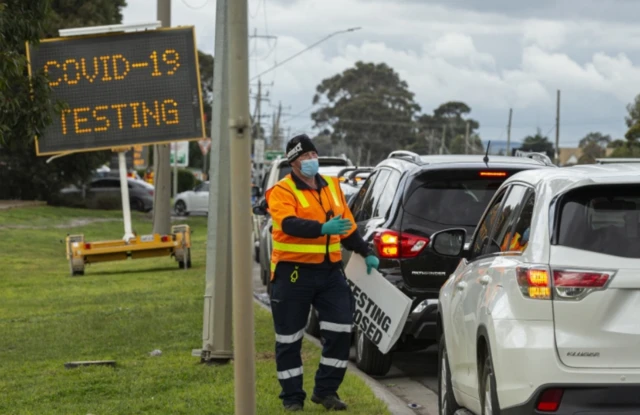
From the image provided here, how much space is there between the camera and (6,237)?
1414 inches

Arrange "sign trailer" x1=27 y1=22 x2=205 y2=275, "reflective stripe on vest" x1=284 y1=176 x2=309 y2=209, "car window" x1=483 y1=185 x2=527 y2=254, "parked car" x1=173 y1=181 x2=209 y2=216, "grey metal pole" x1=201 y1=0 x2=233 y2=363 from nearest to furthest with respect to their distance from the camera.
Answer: "car window" x1=483 y1=185 x2=527 y2=254 → "reflective stripe on vest" x1=284 y1=176 x2=309 y2=209 → "grey metal pole" x1=201 y1=0 x2=233 y2=363 → "sign trailer" x1=27 y1=22 x2=205 y2=275 → "parked car" x1=173 y1=181 x2=209 y2=216

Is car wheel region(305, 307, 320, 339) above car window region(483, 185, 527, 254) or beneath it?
beneath

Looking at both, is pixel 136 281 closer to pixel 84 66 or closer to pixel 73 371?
pixel 84 66

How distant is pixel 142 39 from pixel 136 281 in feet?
14.5

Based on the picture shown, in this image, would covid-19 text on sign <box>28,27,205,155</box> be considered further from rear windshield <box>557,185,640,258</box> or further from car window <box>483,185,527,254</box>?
rear windshield <box>557,185,640,258</box>

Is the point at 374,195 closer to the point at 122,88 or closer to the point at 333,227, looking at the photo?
the point at 333,227

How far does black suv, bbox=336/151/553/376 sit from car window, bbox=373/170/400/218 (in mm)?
32

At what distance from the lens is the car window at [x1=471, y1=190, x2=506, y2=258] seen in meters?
7.62

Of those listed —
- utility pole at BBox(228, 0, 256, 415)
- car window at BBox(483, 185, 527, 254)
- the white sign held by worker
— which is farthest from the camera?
the white sign held by worker

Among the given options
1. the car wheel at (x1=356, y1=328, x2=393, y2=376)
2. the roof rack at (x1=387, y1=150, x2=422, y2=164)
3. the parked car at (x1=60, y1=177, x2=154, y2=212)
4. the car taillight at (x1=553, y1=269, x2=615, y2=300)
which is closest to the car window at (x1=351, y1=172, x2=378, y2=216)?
the roof rack at (x1=387, y1=150, x2=422, y2=164)

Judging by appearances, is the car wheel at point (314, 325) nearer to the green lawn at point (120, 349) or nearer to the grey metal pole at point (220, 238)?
the green lawn at point (120, 349)

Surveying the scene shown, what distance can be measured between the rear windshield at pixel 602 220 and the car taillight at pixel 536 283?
0.17m

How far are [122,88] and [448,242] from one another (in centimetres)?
1661

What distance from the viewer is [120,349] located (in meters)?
13.0
